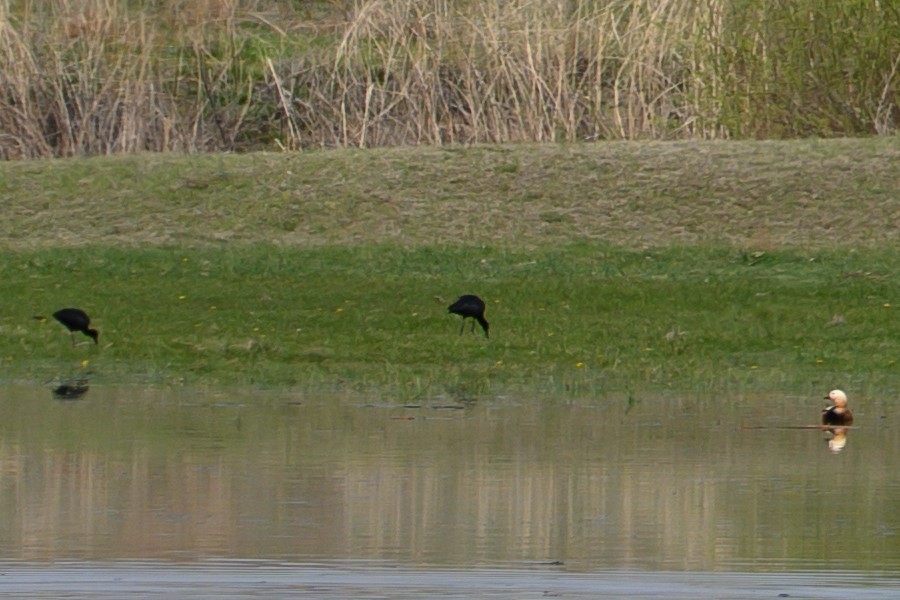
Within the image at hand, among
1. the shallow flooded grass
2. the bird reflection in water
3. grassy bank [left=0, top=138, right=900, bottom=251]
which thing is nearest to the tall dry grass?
grassy bank [left=0, top=138, right=900, bottom=251]

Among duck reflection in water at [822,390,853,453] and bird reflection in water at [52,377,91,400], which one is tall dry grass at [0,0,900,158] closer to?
bird reflection in water at [52,377,91,400]

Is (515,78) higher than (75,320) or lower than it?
higher

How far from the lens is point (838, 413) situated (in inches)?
410

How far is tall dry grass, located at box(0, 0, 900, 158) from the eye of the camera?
76.3ft

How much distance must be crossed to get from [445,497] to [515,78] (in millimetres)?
15287

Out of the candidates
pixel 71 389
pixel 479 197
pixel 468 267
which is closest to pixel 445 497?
pixel 71 389

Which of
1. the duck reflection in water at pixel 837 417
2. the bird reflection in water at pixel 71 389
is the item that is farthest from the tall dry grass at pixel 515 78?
the duck reflection in water at pixel 837 417

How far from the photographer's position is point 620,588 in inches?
265

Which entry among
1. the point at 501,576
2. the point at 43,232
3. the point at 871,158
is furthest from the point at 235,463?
A: the point at 871,158

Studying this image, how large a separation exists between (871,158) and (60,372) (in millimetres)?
9762

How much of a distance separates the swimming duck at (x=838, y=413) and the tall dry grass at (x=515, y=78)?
1282 cm

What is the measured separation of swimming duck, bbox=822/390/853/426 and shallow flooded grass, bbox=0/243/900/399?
1485 millimetres

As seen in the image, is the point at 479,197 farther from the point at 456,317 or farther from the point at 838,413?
the point at 838,413

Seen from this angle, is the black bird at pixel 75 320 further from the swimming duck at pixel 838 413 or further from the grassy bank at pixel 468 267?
the swimming duck at pixel 838 413
